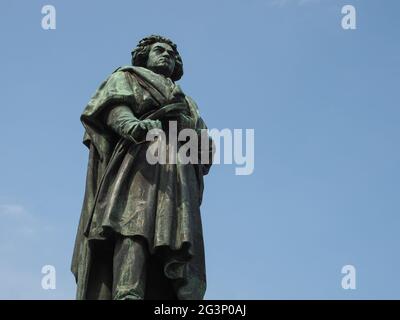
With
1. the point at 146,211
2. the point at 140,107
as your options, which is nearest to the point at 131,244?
the point at 146,211

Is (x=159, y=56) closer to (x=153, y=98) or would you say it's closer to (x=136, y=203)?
(x=153, y=98)

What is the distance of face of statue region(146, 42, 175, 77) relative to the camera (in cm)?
2184

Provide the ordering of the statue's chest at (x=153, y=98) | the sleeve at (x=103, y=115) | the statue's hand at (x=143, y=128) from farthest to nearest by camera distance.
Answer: the statue's chest at (x=153, y=98), the sleeve at (x=103, y=115), the statue's hand at (x=143, y=128)

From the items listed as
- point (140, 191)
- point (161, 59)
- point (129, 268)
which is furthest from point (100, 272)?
point (161, 59)

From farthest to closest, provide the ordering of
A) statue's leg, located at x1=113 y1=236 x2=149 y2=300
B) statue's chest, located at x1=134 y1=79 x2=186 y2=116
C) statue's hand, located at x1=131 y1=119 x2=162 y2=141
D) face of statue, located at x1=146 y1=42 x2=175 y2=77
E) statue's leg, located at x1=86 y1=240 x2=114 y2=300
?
1. face of statue, located at x1=146 y1=42 x2=175 y2=77
2. statue's chest, located at x1=134 y1=79 x2=186 y2=116
3. statue's hand, located at x1=131 y1=119 x2=162 y2=141
4. statue's leg, located at x1=86 y1=240 x2=114 y2=300
5. statue's leg, located at x1=113 y1=236 x2=149 y2=300

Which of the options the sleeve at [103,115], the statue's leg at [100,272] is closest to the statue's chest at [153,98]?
the sleeve at [103,115]

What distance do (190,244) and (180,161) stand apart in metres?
1.45

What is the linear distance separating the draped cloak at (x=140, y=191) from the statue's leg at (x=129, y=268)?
0.39 feet

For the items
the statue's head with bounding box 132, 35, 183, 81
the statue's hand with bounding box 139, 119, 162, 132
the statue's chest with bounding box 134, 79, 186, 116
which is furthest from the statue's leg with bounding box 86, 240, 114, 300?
the statue's head with bounding box 132, 35, 183, 81

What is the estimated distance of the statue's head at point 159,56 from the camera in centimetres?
2186

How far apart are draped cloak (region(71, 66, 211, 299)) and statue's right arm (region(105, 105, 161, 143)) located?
127 mm

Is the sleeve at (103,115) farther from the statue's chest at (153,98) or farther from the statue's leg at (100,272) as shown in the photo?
the statue's leg at (100,272)

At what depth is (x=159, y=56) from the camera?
21.9 m

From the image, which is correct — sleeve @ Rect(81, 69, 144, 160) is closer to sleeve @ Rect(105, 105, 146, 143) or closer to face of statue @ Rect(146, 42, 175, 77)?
sleeve @ Rect(105, 105, 146, 143)
